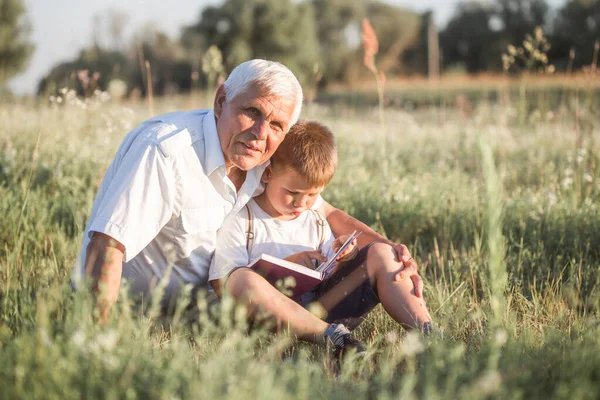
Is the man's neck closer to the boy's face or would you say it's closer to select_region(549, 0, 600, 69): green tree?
the boy's face

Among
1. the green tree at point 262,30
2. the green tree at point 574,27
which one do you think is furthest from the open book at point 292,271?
the green tree at point 574,27

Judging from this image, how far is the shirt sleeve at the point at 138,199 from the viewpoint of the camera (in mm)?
2896

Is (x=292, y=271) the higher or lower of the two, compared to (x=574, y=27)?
higher

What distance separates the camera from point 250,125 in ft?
10.8

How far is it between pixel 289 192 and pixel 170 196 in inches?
27.6

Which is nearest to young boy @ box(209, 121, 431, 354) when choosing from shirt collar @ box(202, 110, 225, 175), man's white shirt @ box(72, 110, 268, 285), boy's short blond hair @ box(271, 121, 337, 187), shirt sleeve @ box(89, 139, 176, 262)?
boy's short blond hair @ box(271, 121, 337, 187)

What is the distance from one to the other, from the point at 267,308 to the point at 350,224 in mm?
966

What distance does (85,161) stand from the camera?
5598 mm

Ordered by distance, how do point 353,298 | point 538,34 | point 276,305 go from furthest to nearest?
point 538,34
point 353,298
point 276,305

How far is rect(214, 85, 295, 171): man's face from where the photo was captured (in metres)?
3.28

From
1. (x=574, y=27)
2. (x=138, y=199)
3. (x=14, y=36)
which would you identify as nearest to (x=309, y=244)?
(x=138, y=199)

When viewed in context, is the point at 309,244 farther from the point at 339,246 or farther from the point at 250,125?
the point at 250,125

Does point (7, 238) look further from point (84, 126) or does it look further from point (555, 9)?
point (555, 9)

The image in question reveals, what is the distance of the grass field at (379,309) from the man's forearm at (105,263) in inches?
7.0
